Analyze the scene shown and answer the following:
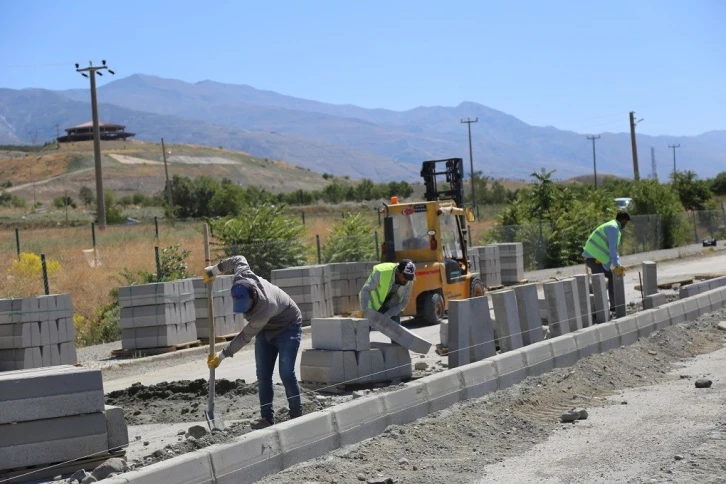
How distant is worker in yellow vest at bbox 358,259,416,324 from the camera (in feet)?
38.9

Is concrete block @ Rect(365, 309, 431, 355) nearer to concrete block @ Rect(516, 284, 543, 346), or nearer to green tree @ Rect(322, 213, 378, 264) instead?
concrete block @ Rect(516, 284, 543, 346)

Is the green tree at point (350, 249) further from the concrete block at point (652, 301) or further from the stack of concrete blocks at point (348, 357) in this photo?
the stack of concrete blocks at point (348, 357)

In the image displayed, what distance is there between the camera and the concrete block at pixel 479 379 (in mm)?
10352

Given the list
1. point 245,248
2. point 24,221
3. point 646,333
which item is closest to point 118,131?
point 24,221

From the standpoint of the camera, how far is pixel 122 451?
8.45 m

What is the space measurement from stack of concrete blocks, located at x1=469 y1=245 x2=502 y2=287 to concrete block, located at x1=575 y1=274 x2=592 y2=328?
458 inches

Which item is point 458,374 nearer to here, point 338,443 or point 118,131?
point 338,443

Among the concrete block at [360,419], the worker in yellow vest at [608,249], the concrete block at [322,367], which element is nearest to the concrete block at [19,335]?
the concrete block at [322,367]

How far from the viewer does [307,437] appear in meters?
8.13

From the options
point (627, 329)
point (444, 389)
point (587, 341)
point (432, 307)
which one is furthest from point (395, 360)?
point (432, 307)

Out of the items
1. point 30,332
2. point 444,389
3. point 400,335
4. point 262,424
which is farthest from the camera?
point 30,332

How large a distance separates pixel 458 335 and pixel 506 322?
1.08 m

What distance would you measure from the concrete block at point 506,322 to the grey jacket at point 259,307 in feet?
13.8

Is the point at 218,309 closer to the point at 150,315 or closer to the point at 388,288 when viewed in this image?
the point at 150,315
